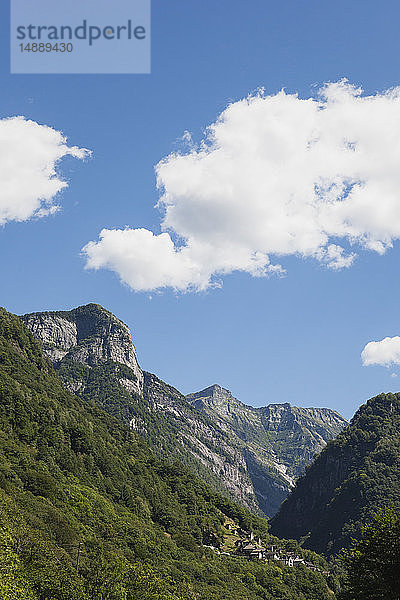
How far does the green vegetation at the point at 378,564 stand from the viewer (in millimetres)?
42688

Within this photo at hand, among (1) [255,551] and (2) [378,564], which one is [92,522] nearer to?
(1) [255,551]

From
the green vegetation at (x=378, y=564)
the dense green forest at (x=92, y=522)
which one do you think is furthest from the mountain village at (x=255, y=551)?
the green vegetation at (x=378, y=564)

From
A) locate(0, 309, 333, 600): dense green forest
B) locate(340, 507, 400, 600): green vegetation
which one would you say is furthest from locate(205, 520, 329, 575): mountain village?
locate(340, 507, 400, 600): green vegetation

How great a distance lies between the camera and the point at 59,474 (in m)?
126

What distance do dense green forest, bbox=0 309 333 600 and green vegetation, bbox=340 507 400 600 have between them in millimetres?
36169

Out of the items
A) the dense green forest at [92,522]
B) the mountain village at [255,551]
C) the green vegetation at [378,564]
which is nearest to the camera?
the green vegetation at [378,564]

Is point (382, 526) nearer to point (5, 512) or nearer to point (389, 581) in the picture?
point (389, 581)

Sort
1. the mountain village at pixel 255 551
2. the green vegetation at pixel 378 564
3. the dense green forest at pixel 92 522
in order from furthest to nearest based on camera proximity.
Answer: the mountain village at pixel 255 551 → the dense green forest at pixel 92 522 → the green vegetation at pixel 378 564

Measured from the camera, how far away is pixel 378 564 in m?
45.1

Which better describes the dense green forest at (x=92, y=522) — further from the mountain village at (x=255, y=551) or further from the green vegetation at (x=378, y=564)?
the green vegetation at (x=378, y=564)

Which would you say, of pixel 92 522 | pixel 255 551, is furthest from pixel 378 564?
pixel 255 551

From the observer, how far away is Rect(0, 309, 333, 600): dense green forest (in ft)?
222

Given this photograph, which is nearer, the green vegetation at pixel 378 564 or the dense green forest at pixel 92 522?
the green vegetation at pixel 378 564

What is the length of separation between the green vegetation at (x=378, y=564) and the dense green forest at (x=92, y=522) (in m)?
36.2
